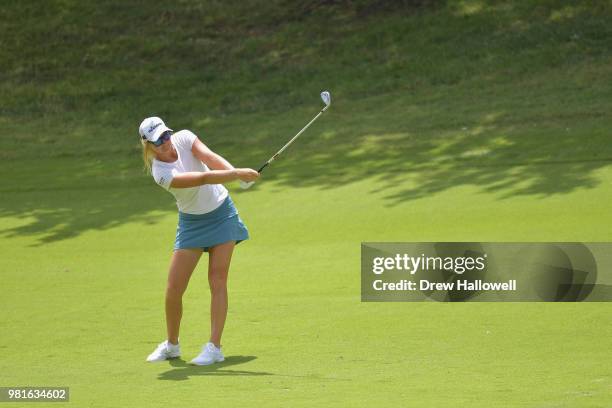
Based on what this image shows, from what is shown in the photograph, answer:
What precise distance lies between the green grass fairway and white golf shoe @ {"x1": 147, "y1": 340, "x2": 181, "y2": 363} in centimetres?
11

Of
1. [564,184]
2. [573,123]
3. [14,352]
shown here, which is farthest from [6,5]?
[14,352]

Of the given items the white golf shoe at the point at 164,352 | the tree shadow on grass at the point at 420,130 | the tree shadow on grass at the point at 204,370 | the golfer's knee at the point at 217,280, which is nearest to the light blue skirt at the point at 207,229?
the golfer's knee at the point at 217,280

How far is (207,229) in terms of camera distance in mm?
8242

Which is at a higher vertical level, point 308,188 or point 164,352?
point 308,188

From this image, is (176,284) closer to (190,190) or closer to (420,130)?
(190,190)

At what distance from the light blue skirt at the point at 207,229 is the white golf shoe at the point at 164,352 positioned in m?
0.68

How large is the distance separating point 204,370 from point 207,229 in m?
0.97

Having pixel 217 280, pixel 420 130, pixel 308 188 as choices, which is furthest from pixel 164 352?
pixel 420 130

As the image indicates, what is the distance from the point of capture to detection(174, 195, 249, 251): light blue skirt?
8234 mm

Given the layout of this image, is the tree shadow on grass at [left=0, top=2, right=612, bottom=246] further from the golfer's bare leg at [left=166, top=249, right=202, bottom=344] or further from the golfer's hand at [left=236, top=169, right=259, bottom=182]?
the golfer's hand at [left=236, top=169, right=259, bottom=182]

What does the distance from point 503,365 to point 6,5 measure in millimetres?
22924

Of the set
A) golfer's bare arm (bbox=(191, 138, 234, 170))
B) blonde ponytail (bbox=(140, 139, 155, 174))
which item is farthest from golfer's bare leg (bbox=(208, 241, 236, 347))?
blonde ponytail (bbox=(140, 139, 155, 174))

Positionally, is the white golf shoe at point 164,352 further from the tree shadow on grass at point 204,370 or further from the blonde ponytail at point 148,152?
the blonde ponytail at point 148,152

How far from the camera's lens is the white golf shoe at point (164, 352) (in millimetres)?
8266
